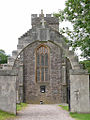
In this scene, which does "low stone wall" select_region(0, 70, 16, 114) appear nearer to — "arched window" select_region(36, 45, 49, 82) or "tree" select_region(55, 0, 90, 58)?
"tree" select_region(55, 0, 90, 58)

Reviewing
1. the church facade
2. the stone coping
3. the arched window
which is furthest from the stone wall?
the stone coping

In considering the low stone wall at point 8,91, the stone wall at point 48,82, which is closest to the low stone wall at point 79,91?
the low stone wall at point 8,91

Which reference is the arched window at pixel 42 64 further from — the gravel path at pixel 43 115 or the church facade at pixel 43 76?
the gravel path at pixel 43 115

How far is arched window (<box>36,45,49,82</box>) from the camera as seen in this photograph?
34.1m

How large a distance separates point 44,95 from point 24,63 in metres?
5.41

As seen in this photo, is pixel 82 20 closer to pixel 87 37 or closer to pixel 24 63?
pixel 87 37

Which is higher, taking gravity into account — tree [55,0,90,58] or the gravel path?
tree [55,0,90,58]

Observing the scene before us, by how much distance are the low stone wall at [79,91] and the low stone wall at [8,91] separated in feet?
12.7

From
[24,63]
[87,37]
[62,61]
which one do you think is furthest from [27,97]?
[87,37]

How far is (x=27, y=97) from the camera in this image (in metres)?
33.2

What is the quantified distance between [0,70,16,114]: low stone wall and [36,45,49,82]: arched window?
18.7m

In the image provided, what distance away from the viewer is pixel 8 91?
15320 mm

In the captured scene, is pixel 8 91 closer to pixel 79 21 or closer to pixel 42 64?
pixel 79 21

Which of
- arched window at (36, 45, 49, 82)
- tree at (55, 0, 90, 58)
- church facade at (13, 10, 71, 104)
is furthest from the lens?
arched window at (36, 45, 49, 82)
